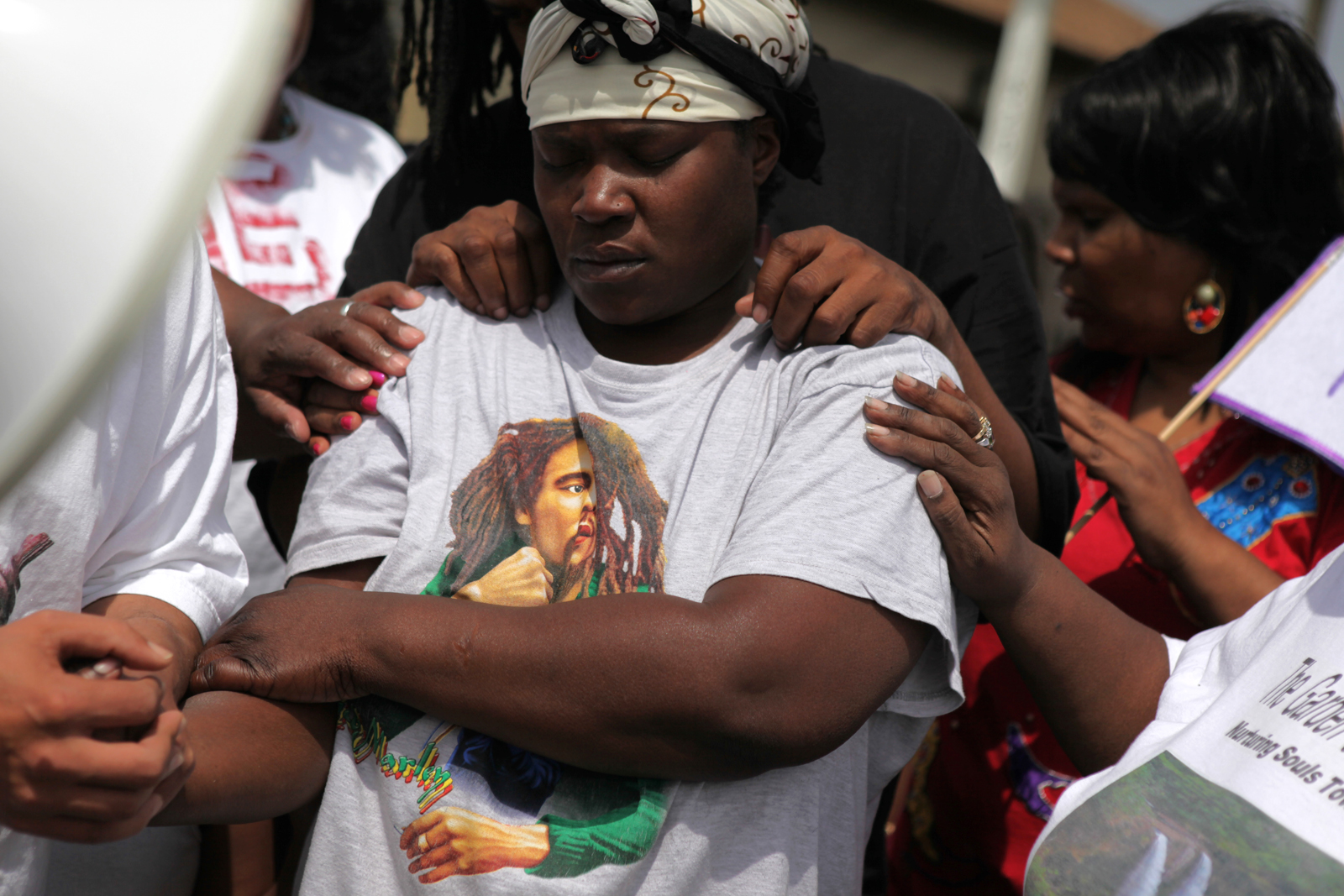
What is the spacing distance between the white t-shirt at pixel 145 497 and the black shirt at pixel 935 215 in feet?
2.79

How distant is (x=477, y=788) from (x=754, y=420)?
0.61 m

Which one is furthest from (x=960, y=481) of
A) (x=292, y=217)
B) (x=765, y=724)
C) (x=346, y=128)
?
(x=346, y=128)

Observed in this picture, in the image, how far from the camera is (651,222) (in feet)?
5.67

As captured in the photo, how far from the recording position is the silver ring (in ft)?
5.34

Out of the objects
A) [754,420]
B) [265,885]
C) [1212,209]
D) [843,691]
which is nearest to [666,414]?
[754,420]

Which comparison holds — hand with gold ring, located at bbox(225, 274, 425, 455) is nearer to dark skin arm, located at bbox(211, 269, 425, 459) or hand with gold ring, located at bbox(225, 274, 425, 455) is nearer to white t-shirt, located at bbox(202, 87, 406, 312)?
dark skin arm, located at bbox(211, 269, 425, 459)

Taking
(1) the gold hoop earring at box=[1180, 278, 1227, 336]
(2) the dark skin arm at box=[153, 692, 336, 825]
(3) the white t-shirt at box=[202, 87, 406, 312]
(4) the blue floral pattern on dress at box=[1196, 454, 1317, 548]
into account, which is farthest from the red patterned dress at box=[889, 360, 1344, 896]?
(3) the white t-shirt at box=[202, 87, 406, 312]

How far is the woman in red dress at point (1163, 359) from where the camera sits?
2264 millimetres

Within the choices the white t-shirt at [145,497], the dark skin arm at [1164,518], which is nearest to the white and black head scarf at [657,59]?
the white t-shirt at [145,497]

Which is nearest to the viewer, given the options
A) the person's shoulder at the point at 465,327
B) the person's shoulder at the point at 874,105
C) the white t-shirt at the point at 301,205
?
the person's shoulder at the point at 465,327

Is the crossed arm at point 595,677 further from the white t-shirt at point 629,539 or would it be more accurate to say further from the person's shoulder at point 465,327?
the person's shoulder at point 465,327

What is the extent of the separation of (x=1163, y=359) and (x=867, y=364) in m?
1.47

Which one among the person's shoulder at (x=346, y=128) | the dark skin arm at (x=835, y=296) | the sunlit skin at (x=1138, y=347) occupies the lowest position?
the person's shoulder at (x=346, y=128)

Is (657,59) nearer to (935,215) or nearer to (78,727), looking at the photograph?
(935,215)
